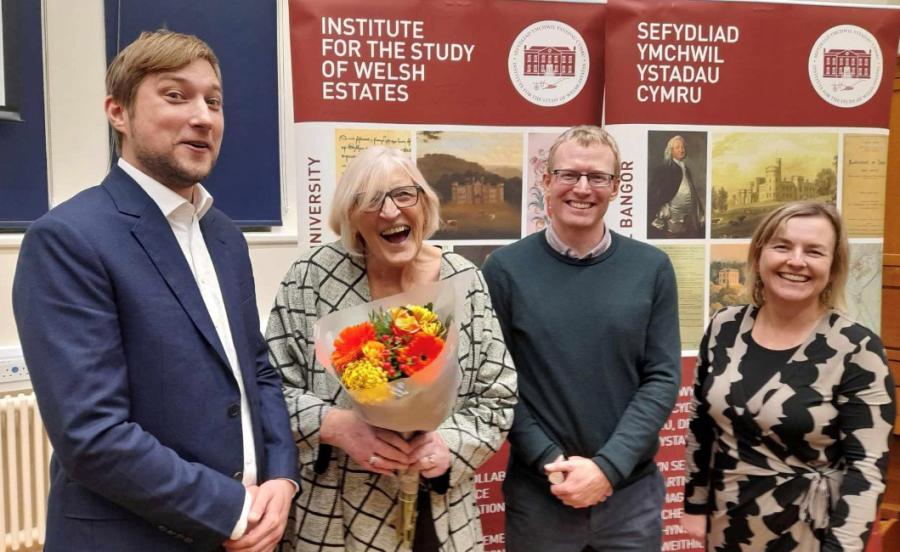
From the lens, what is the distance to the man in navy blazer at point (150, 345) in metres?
1.19

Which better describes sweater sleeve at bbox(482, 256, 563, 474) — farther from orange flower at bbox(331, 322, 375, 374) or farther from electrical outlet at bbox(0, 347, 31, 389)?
electrical outlet at bbox(0, 347, 31, 389)

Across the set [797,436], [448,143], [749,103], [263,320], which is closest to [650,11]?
[749,103]

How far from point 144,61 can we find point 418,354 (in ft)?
2.45

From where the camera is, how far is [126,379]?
1250 mm

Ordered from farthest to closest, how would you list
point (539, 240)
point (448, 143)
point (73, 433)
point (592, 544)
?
1. point (448, 143)
2. point (539, 240)
3. point (592, 544)
4. point (73, 433)

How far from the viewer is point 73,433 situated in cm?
118

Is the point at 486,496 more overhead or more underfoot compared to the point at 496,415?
more underfoot

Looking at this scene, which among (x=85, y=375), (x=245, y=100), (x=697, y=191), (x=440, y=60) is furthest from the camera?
(x=245, y=100)

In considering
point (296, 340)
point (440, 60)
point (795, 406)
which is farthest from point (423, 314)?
point (440, 60)

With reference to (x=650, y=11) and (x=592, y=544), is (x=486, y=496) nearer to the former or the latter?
(x=592, y=544)

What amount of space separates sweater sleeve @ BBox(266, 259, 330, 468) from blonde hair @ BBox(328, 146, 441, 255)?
136 mm

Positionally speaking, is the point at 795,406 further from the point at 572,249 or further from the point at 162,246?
the point at 162,246

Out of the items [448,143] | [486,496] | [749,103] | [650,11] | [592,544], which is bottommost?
[486,496]

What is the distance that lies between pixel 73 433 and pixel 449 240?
1.66 m
